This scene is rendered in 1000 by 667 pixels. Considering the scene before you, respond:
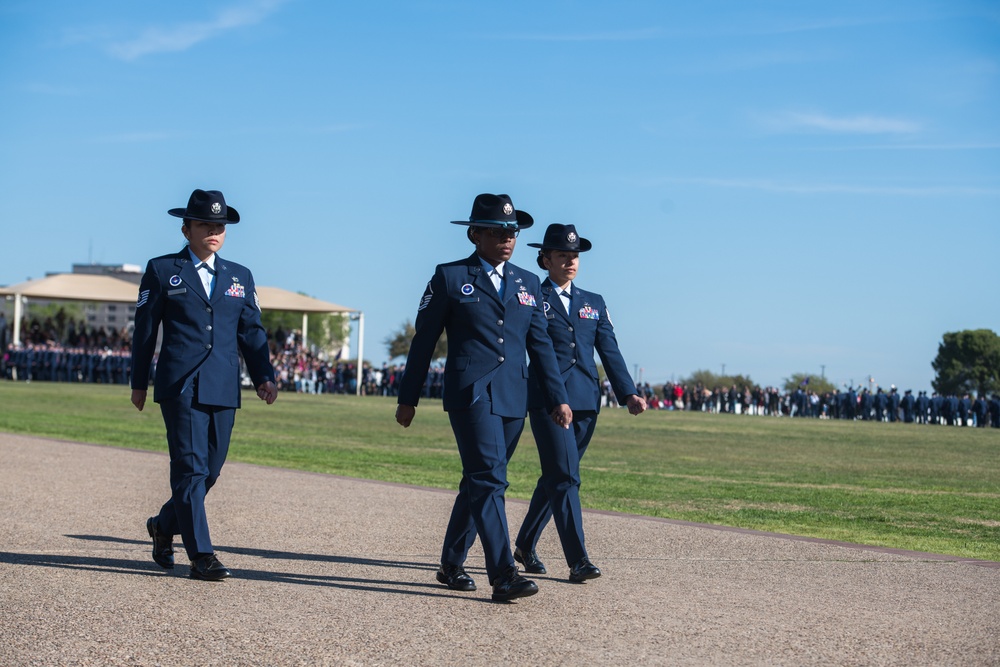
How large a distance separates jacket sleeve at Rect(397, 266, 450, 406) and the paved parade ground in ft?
3.34

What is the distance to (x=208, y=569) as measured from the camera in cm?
697

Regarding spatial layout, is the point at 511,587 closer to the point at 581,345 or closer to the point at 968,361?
the point at 581,345

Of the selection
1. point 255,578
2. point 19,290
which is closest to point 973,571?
point 255,578

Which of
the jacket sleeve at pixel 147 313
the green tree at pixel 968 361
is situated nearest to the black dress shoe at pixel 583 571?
the jacket sleeve at pixel 147 313

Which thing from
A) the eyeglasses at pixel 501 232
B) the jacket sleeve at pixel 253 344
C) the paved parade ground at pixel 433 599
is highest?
the eyeglasses at pixel 501 232

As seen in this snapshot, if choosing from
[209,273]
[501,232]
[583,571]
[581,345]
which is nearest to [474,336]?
[501,232]

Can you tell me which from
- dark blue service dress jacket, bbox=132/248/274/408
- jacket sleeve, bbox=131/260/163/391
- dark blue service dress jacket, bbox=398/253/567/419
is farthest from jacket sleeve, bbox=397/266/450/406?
jacket sleeve, bbox=131/260/163/391

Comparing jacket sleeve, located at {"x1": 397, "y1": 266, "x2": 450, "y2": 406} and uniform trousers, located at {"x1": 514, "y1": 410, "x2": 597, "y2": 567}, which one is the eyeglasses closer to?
jacket sleeve, located at {"x1": 397, "y1": 266, "x2": 450, "y2": 406}

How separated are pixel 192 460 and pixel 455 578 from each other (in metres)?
1.53

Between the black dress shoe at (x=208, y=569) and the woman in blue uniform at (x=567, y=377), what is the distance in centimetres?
173

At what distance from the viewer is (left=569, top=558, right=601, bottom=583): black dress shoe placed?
23.6ft

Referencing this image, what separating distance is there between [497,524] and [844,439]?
2584 cm

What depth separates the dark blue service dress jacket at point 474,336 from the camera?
691 centimetres

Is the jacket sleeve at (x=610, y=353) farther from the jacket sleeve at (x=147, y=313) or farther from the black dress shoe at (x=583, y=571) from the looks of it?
the jacket sleeve at (x=147, y=313)
